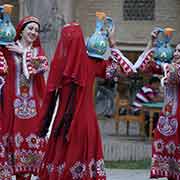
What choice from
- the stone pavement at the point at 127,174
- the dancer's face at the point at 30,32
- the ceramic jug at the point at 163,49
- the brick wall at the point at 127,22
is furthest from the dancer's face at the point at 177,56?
the brick wall at the point at 127,22

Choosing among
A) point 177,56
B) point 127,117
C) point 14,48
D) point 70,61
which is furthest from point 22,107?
point 127,117

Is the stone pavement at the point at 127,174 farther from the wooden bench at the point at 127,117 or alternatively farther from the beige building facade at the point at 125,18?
the beige building facade at the point at 125,18

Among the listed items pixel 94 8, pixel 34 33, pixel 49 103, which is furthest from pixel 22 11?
pixel 49 103

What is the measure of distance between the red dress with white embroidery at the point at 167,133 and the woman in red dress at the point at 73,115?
44.7 inches

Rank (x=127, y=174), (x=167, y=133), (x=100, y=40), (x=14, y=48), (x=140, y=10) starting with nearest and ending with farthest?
(x=100, y=40) → (x=14, y=48) → (x=167, y=133) → (x=127, y=174) → (x=140, y=10)

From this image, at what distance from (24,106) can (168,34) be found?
5.13ft

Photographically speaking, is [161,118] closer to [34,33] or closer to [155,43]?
[155,43]

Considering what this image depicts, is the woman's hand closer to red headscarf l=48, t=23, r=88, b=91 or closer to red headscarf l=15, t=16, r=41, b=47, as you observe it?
red headscarf l=15, t=16, r=41, b=47

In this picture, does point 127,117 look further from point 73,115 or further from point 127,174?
point 73,115

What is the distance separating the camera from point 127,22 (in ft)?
51.5

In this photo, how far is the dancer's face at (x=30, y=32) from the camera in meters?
7.72

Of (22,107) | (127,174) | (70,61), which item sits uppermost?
(70,61)

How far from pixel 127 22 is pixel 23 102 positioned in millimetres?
8273

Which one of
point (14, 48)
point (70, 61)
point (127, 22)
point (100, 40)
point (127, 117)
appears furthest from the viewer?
point (127, 22)
